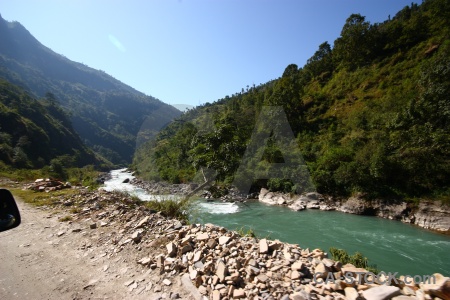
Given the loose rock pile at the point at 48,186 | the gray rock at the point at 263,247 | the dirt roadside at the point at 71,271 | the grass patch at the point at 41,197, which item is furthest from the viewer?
the loose rock pile at the point at 48,186

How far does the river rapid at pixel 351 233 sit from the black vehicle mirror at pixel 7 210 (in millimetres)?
5682

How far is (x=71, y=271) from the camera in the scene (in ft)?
15.1

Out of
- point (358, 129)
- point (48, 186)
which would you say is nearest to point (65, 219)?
point (48, 186)

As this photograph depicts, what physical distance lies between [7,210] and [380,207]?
23063 millimetres

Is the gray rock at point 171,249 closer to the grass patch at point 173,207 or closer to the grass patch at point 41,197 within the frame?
the grass patch at point 173,207

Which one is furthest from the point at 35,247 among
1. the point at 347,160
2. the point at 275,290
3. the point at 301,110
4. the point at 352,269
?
the point at 301,110

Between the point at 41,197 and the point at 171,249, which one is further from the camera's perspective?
the point at 41,197

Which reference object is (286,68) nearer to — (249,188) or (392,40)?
(392,40)

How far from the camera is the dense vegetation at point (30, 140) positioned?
4062 centimetres

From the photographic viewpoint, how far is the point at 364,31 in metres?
42.2

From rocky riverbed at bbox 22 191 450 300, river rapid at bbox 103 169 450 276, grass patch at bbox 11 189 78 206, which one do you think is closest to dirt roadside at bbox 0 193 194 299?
rocky riverbed at bbox 22 191 450 300

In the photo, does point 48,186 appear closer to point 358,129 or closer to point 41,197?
point 41,197

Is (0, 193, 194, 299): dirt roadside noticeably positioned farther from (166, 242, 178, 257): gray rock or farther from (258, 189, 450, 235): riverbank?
(258, 189, 450, 235): riverbank

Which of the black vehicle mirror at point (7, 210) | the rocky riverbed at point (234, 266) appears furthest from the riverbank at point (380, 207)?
the black vehicle mirror at point (7, 210)
